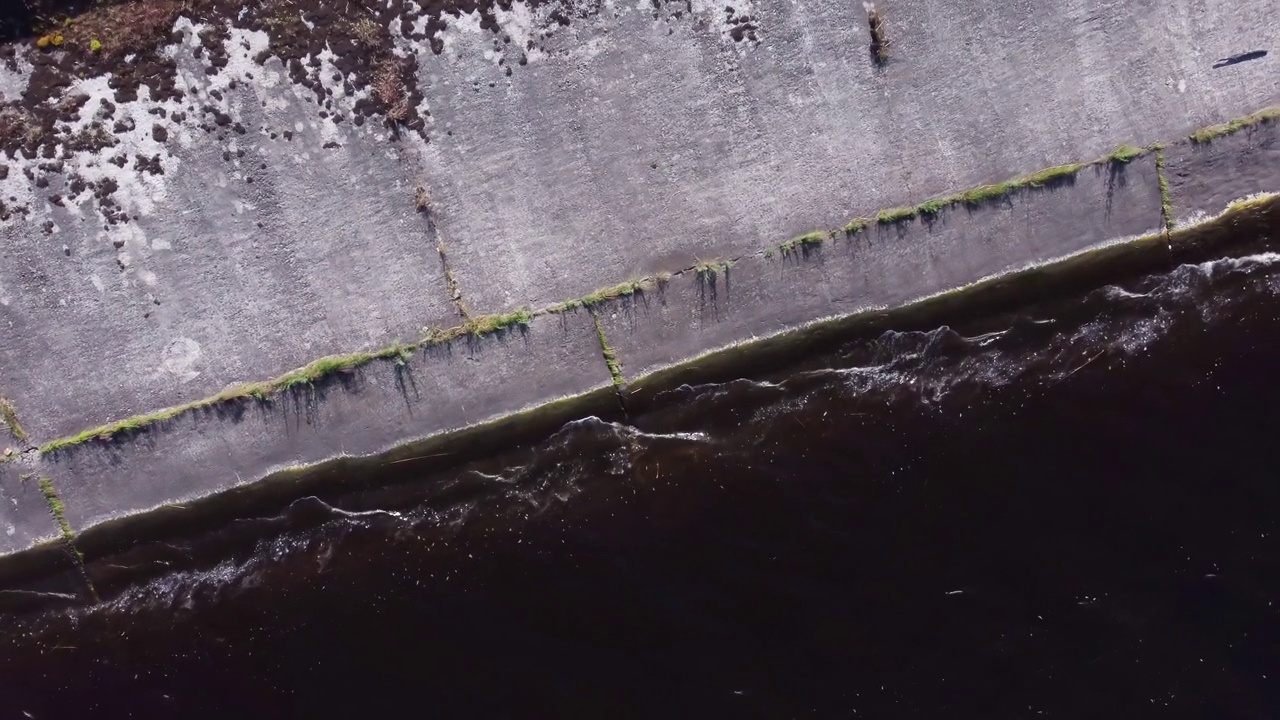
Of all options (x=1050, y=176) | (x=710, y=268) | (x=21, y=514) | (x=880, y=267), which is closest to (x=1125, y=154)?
(x=1050, y=176)

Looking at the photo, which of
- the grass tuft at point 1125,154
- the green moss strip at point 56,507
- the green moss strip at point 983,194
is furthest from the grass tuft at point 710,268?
the green moss strip at point 56,507

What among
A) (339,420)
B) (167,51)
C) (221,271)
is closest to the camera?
(167,51)

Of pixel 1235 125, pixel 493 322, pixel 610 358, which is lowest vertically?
pixel 610 358

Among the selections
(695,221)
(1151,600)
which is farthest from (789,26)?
(1151,600)

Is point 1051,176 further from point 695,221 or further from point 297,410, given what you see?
point 297,410

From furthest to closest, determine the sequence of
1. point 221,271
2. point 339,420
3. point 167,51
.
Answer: point 339,420
point 221,271
point 167,51

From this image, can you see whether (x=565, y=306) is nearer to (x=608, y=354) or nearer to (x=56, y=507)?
(x=608, y=354)


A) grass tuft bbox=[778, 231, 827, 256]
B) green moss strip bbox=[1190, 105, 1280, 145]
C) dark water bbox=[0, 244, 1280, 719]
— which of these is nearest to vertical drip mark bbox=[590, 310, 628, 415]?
dark water bbox=[0, 244, 1280, 719]
